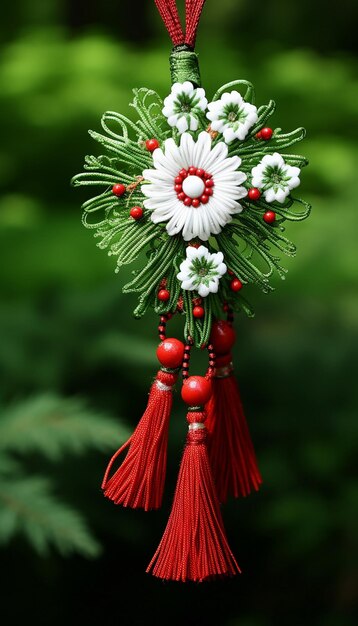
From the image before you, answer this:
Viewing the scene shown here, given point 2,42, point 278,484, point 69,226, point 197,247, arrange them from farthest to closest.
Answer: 1. point 2,42
2. point 69,226
3. point 278,484
4. point 197,247

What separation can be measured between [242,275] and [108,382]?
0.86 metres

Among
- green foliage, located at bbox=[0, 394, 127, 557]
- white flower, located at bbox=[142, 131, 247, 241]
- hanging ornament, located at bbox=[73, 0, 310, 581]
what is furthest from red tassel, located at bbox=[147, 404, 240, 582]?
green foliage, located at bbox=[0, 394, 127, 557]

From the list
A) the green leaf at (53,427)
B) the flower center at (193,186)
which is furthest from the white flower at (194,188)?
the green leaf at (53,427)

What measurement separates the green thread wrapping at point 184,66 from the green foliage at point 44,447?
0.54 metres

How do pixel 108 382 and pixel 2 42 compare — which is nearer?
pixel 108 382

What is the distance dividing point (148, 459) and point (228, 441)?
0.24 feet

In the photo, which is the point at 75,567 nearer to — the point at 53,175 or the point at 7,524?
the point at 7,524

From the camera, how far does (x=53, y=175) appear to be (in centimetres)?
169

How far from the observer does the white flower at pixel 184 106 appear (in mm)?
589

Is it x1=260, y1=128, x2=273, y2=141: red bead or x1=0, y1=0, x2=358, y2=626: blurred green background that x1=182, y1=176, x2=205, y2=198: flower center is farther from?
x1=0, y1=0, x2=358, y2=626: blurred green background

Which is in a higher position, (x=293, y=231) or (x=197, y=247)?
(x=293, y=231)

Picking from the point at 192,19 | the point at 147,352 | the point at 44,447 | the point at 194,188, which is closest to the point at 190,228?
the point at 194,188

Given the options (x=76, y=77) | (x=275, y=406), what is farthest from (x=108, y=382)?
(x=76, y=77)

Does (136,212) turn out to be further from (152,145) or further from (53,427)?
(53,427)
